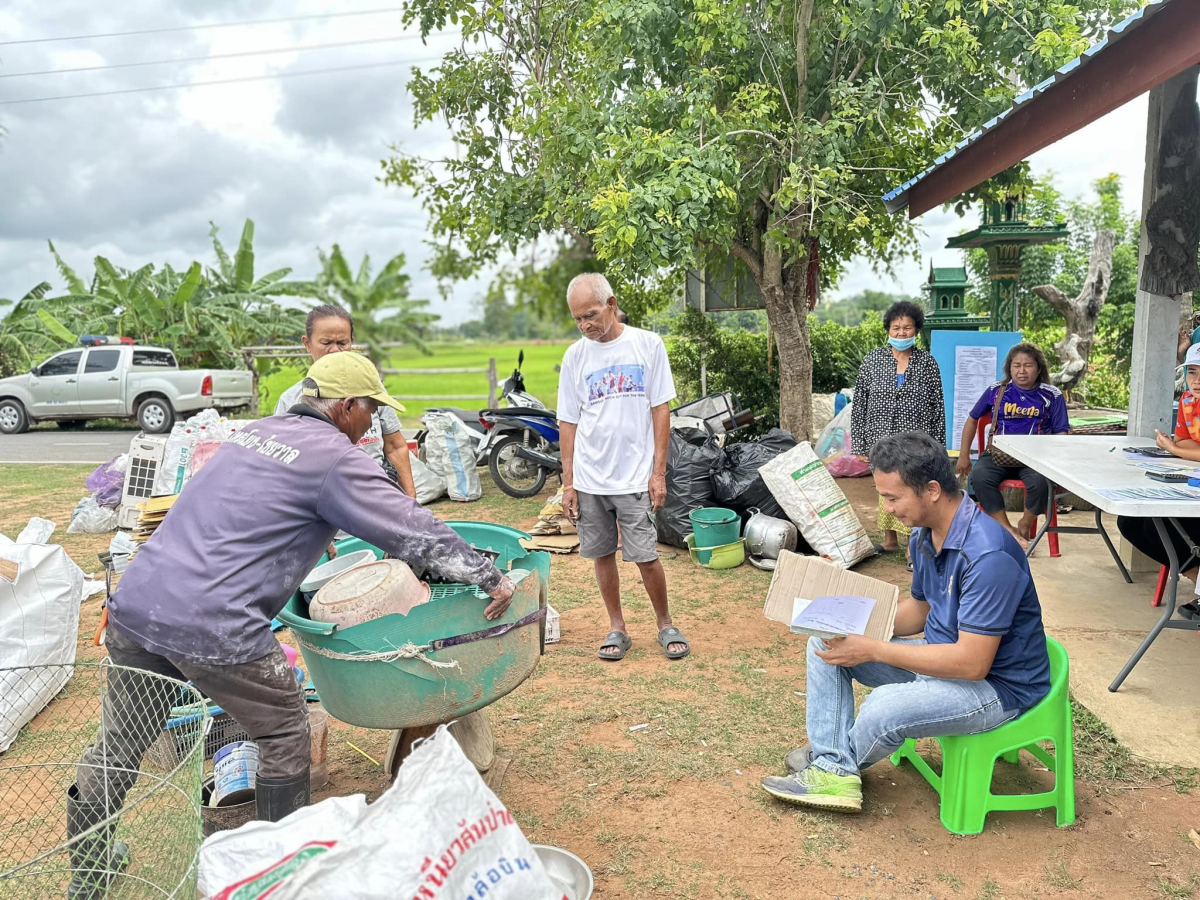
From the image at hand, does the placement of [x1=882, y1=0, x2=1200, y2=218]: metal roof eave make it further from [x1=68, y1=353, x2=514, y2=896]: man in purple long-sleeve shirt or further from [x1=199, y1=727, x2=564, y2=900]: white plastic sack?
[x1=199, y1=727, x2=564, y2=900]: white plastic sack

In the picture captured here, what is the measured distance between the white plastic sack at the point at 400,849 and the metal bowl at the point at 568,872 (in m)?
0.77

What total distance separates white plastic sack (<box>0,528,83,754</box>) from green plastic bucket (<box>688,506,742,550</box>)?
12.2 feet

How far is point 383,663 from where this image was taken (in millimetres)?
2498

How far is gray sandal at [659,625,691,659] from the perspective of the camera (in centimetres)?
440

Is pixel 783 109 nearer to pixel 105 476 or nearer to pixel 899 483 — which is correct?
pixel 899 483

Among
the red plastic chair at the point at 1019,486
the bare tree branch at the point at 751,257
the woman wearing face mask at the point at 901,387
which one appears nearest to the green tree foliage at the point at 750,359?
the bare tree branch at the point at 751,257

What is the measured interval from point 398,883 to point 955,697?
1.84 m

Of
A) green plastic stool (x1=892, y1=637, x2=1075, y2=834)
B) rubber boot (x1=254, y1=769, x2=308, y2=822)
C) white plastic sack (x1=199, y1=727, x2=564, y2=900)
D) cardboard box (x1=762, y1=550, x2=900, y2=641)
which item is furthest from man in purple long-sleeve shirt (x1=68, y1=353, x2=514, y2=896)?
green plastic stool (x1=892, y1=637, x2=1075, y2=834)

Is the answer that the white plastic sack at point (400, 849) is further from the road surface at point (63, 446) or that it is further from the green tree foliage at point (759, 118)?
the road surface at point (63, 446)

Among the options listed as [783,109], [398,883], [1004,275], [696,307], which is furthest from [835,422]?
[398,883]

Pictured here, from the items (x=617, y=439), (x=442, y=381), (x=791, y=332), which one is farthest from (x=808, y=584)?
(x=442, y=381)

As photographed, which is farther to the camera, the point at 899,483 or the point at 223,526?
the point at 899,483

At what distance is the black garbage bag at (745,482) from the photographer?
20.9 ft

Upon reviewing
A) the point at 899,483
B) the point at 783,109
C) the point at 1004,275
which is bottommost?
the point at 899,483
